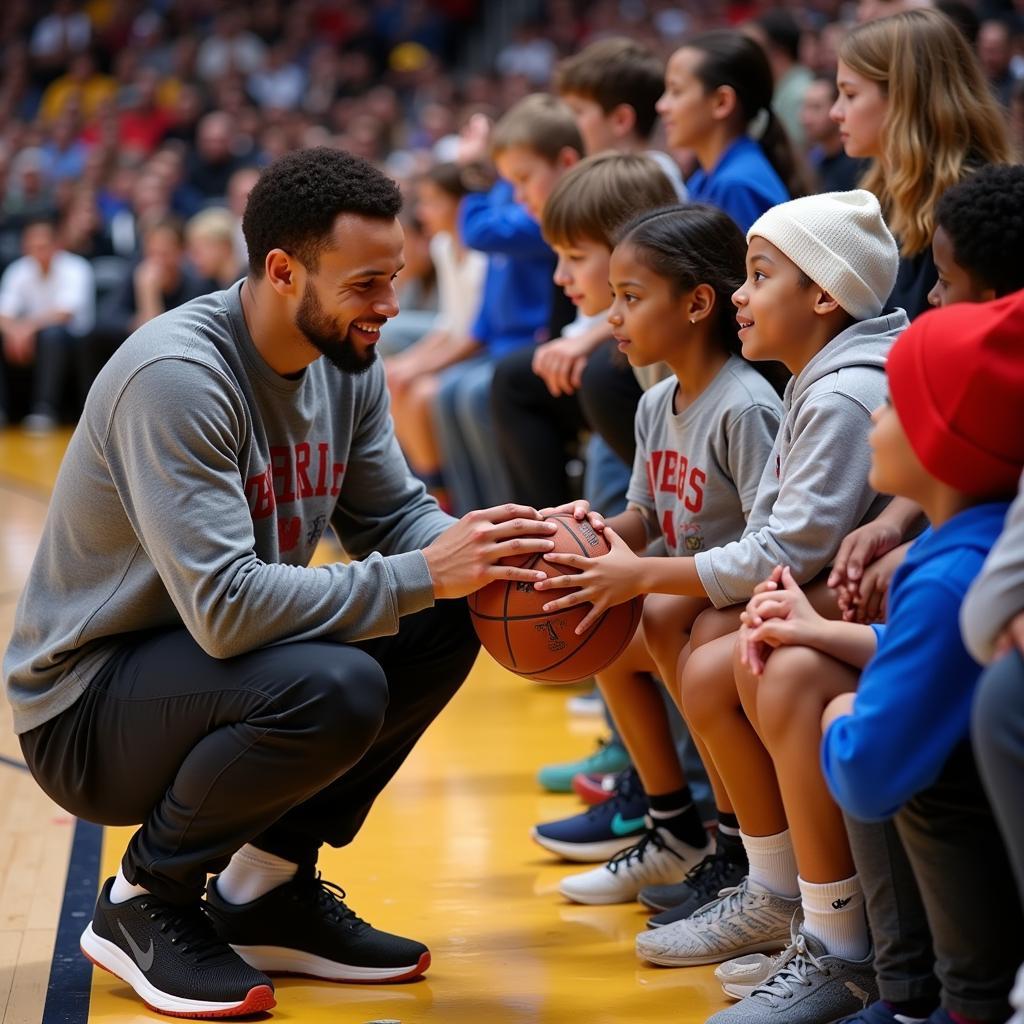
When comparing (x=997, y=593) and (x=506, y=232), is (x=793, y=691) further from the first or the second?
(x=506, y=232)

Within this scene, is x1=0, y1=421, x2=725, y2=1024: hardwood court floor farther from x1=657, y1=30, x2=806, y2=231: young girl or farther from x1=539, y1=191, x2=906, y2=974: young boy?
x1=657, y1=30, x2=806, y2=231: young girl

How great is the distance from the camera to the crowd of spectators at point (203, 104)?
10.5 m

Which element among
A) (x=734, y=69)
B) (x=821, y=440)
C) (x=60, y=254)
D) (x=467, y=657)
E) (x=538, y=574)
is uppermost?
(x=734, y=69)

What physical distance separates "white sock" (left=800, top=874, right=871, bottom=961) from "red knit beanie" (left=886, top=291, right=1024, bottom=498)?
0.73 m

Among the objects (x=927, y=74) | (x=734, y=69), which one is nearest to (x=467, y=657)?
(x=927, y=74)

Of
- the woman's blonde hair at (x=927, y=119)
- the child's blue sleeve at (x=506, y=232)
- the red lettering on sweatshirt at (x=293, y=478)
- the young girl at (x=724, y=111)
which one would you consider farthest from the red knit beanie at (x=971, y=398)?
the child's blue sleeve at (x=506, y=232)

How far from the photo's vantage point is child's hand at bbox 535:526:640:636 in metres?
2.68

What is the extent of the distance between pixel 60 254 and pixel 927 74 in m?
9.29

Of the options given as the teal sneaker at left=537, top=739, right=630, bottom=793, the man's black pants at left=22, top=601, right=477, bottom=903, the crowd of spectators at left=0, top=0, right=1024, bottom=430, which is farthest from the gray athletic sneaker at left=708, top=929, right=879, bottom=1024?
the crowd of spectators at left=0, top=0, right=1024, bottom=430

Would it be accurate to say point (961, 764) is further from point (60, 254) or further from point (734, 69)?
→ point (60, 254)

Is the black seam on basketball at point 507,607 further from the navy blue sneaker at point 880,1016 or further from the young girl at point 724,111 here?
the young girl at point 724,111

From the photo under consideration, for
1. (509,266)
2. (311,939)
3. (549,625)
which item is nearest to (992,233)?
(549,625)

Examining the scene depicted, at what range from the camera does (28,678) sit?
8.98 ft

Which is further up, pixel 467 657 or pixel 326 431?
pixel 326 431
